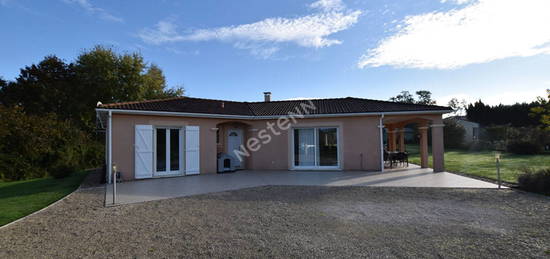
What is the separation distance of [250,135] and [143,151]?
16.6 feet

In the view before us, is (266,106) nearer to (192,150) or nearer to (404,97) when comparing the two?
(192,150)

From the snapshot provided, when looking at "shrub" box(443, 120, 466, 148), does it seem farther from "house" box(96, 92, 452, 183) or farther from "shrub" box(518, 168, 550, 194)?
"shrub" box(518, 168, 550, 194)

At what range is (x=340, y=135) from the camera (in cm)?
1242

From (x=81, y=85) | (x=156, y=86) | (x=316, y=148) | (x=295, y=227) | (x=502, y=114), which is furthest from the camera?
(x=502, y=114)

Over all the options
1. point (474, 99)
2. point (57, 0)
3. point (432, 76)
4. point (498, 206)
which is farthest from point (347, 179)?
point (474, 99)

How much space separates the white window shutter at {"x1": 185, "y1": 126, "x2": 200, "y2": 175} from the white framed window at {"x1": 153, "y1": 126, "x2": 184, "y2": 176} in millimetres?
260

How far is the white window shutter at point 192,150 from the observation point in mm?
11367

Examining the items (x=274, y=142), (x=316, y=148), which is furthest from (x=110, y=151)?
(x=316, y=148)

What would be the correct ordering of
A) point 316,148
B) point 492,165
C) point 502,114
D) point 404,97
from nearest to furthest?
point 316,148 < point 492,165 < point 502,114 < point 404,97

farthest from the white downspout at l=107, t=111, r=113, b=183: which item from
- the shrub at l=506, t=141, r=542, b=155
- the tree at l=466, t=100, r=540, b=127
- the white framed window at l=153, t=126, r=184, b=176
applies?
the tree at l=466, t=100, r=540, b=127

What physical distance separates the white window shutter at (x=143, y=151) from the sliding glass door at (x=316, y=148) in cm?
656

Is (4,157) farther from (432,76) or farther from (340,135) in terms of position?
(432,76)

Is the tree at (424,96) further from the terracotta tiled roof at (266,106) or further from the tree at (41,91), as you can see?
the tree at (41,91)

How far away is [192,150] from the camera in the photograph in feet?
37.7
